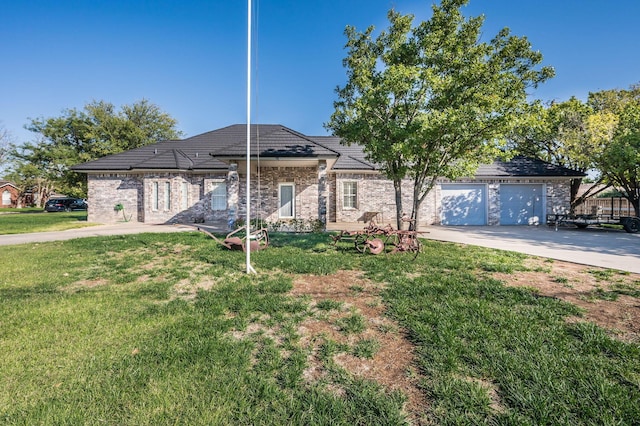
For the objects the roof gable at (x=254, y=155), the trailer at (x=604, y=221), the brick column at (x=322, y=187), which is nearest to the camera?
the roof gable at (x=254, y=155)

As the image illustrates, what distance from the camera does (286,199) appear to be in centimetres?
1512

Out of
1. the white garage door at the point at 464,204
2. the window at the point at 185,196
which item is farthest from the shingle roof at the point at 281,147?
the white garage door at the point at 464,204

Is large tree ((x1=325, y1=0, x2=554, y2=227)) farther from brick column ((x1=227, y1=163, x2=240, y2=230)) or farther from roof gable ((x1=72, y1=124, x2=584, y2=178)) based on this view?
brick column ((x1=227, y1=163, x2=240, y2=230))

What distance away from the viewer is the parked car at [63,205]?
3212 centimetres

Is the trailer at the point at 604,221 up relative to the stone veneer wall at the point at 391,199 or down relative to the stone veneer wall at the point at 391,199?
down

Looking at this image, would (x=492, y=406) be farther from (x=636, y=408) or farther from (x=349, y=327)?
(x=349, y=327)

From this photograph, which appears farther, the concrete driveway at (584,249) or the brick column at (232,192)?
the brick column at (232,192)

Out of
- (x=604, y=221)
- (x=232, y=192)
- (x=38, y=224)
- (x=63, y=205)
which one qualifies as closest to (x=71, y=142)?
(x=63, y=205)

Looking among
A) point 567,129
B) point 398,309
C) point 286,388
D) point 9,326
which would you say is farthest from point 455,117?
point 567,129

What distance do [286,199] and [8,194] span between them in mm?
66529

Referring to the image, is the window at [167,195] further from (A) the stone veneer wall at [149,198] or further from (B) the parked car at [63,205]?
(B) the parked car at [63,205]

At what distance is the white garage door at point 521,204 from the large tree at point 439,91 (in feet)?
31.7

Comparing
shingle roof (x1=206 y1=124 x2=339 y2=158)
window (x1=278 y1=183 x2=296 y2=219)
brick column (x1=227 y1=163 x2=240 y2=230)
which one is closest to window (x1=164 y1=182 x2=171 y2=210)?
shingle roof (x1=206 y1=124 x2=339 y2=158)

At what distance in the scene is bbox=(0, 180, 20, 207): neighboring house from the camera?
49000mm
